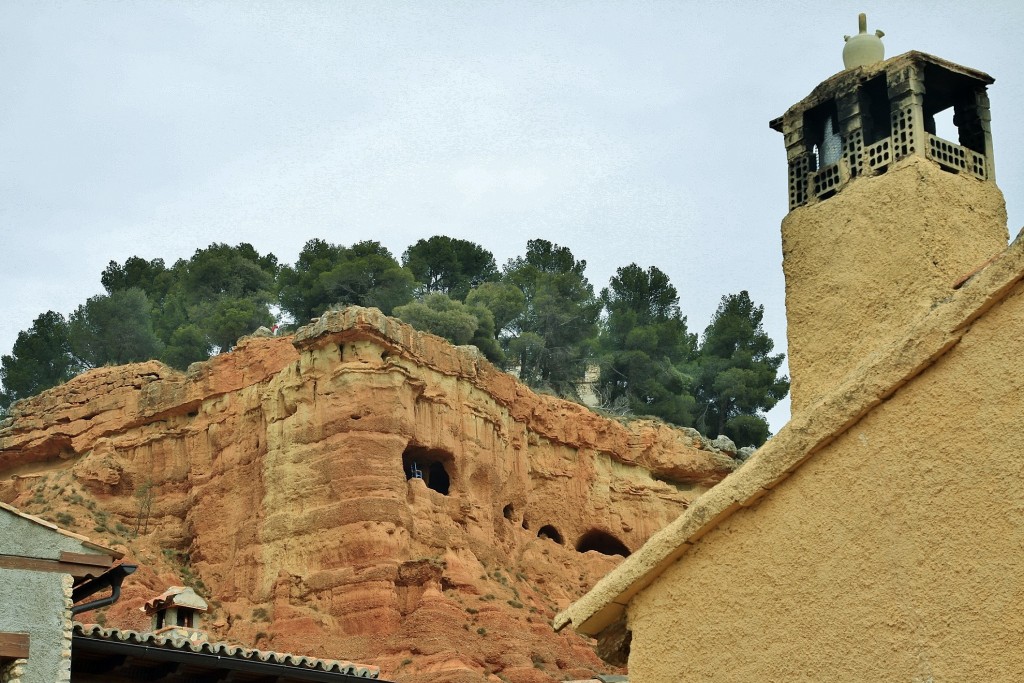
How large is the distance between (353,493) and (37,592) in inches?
873

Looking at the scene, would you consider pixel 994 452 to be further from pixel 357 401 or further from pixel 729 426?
pixel 729 426

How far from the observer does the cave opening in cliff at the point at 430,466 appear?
38.6 metres

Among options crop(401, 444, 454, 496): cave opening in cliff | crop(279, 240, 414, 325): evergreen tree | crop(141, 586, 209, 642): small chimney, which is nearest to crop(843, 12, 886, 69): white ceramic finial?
crop(141, 586, 209, 642): small chimney

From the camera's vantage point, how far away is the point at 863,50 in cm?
1070

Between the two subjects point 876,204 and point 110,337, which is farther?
point 110,337

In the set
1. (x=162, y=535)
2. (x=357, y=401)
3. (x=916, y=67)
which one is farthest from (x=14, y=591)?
(x=162, y=535)

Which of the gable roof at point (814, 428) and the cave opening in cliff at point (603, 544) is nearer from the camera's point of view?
the gable roof at point (814, 428)

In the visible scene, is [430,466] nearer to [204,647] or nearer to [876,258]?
[204,647]

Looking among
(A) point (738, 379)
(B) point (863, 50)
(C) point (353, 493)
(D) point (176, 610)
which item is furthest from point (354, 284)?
(B) point (863, 50)

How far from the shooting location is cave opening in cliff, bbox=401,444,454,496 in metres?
38.6

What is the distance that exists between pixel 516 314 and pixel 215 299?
11682 millimetres

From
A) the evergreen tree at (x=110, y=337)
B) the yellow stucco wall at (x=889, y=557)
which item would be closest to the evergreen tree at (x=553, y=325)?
the evergreen tree at (x=110, y=337)

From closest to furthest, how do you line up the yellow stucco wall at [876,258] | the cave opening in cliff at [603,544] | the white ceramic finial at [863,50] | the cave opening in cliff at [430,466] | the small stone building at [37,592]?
the yellow stucco wall at [876,258]
the white ceramic finial at [863,50]
the small stone building at [37,592]
the cave opening in cliff at [430,466]
the cave opening in cliff at [603,544]

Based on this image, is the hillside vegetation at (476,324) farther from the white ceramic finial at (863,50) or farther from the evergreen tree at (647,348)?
the white ceramic finial at (863,50)
